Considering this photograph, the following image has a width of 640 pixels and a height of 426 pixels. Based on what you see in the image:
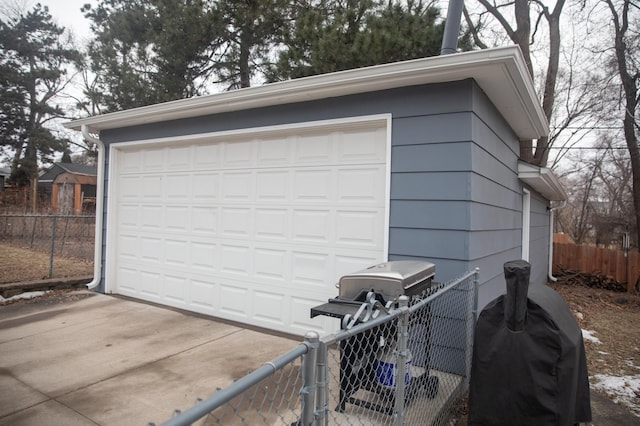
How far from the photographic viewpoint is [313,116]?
425 cm

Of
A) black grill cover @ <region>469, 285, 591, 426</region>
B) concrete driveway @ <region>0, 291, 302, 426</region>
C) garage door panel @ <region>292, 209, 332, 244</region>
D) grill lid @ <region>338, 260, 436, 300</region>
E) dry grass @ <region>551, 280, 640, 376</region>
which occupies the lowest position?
dry grass @ <region>551, 280, 640, 376</region>

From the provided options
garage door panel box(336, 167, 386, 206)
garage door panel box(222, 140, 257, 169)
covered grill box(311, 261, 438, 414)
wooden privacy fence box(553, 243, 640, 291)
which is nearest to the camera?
covered grill box(311, 261, 438, 414)

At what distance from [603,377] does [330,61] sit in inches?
258

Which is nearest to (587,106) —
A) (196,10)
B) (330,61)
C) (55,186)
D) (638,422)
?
(330,61)

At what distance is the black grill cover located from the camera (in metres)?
2.11

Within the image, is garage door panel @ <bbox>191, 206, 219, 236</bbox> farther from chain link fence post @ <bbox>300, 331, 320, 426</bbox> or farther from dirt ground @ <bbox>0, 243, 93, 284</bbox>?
chain link fence post @ <bbox>300, 331, 320, 426</bbox>

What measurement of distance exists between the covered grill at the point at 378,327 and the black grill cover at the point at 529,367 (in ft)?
1.38

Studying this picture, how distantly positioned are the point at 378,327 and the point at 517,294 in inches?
31.4

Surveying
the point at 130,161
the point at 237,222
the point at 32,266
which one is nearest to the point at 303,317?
the point at 237,222

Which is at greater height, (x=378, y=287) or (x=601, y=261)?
(x=378, y=287)

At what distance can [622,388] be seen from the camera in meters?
3.81

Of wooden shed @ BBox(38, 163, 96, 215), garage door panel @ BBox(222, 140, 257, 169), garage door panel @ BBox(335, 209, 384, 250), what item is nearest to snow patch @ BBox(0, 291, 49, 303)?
garage door panel @ BBox(222, 140, 257, 169)

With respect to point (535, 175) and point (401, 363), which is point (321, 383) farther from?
point (535, 175)

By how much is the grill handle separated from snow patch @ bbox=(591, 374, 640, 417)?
2.13 meters
